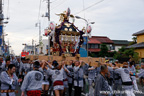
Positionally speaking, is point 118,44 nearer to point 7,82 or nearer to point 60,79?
point 60,79

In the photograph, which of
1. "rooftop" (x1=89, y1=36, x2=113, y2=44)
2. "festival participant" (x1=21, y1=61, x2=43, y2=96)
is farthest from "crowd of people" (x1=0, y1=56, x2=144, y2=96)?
"rooftop" (x1=89, y1=36, x2=113, y2=44)

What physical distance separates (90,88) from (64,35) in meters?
11.3

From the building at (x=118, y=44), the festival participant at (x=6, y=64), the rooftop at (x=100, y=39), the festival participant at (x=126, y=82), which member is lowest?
the festival participant at (x=126, y=82)

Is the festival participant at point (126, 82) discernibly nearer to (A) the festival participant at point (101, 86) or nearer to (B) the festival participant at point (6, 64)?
(A) the festival participant at point (101, 86)

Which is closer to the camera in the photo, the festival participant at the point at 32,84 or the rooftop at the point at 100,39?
the festival participant at the point at 32,84

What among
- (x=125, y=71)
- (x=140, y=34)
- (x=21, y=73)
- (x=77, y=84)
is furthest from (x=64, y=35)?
(x=140, y=34)

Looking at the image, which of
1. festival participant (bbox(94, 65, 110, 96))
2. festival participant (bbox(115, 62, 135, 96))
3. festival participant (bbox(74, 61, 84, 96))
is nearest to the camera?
festival participant (bbox(94, 65, 110, 96))

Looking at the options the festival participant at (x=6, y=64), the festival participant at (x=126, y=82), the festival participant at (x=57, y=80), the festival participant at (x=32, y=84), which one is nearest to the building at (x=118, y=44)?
the festival participant at (x=6, y=64)

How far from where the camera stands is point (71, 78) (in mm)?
10852

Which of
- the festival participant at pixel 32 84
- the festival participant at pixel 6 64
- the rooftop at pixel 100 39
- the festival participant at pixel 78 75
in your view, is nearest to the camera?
the festival participant at pixel 32 84

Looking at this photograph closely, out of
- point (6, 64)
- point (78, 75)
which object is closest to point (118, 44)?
point (6, 64)

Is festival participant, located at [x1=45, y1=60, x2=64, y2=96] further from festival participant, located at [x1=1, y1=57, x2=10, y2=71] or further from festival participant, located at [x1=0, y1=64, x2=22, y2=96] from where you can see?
festival participant, located at [x1=1, y1=57, x2=10, y2=71]

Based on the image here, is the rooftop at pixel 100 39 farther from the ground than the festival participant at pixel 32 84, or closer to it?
farther from the ground

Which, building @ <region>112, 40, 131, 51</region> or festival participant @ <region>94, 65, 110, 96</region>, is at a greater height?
building @ <region>112, 40, 131, 51</region>
